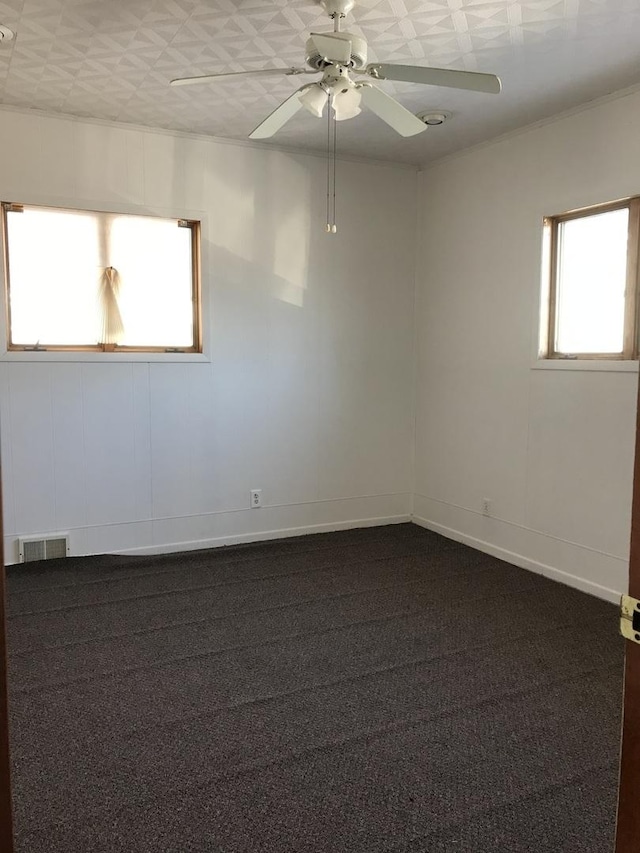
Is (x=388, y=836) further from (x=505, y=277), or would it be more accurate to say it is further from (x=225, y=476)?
(x=505, y=277)

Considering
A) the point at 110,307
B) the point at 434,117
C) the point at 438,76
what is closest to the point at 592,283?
the point at 434,117

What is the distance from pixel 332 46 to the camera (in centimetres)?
222

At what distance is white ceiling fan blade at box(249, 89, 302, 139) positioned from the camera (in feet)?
8.61

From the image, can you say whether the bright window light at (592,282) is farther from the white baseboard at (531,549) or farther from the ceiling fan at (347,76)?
the ceiling fan at (347,76)

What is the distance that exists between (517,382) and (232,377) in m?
1.90

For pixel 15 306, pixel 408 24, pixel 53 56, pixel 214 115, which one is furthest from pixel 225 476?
pixel 408 24

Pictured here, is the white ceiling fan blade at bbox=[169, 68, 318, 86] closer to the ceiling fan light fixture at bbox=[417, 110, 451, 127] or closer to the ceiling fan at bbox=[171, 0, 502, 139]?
the ceiling fan at bbox=[171, 0, 502, 139]

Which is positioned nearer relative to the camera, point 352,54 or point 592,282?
point 352,54

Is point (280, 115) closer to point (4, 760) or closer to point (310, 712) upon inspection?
point (310, 712)

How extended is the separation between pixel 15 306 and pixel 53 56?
145 cm

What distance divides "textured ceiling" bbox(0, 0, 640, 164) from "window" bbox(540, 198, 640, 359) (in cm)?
65

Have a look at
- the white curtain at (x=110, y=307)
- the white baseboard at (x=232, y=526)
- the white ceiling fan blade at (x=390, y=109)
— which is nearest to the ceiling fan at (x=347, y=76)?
the white ceiling fan blade at (x=390, y=109)

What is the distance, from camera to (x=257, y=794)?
1.89 meters

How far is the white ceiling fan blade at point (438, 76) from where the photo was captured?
228 cm
